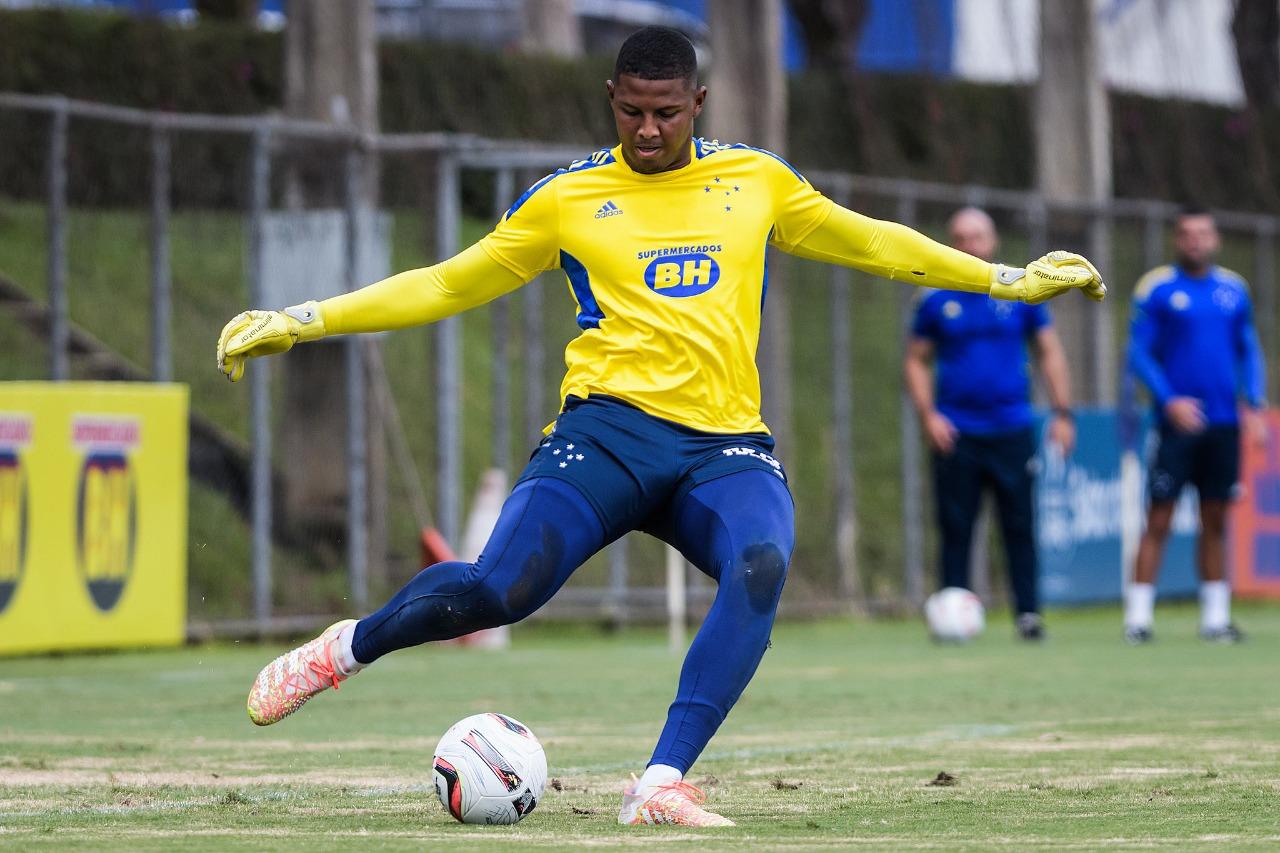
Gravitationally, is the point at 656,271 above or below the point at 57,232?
below

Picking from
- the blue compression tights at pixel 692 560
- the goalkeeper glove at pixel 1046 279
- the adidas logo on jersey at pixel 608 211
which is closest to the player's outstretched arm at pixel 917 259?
the goalkeeper glove at pixel 1046 279

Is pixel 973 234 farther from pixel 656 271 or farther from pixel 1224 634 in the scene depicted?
pixel 656 271

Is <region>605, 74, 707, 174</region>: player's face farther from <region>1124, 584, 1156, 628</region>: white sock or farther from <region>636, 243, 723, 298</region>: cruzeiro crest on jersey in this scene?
<region>1124, 584, 1156, 628</region>: white sock

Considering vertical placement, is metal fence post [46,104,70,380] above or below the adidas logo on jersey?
above

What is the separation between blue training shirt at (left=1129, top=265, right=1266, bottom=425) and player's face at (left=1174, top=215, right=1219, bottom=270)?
5.0 inches

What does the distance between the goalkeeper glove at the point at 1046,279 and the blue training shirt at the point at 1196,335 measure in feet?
24.1

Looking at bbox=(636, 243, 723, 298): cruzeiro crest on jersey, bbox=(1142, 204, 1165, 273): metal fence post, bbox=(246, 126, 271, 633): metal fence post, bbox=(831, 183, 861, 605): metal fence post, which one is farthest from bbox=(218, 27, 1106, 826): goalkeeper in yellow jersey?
bbox=(1142, 204, 1165, 273): metal fence post

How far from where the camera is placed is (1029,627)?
13.8 metres

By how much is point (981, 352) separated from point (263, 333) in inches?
311

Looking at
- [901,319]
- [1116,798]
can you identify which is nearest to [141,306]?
[901,319]

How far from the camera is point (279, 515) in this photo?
14.8 meters

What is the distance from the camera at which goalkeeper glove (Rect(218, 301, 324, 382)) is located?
6043 millimetres

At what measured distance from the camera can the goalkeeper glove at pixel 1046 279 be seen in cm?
639

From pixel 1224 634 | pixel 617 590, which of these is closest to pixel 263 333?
pixel 1224 634
